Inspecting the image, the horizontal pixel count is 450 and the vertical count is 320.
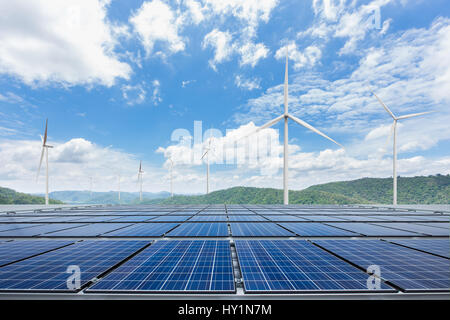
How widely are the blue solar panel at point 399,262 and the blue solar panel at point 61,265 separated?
11484 millimetres

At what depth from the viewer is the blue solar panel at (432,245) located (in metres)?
9.93

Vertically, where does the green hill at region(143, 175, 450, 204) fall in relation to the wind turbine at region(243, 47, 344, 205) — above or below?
below

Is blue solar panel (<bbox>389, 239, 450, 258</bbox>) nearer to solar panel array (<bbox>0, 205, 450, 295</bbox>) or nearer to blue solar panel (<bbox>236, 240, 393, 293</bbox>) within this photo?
solar panel array (<bbox>0, 205, 450, 295</bbox>)

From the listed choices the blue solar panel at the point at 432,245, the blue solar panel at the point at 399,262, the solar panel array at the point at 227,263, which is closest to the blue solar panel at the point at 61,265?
the solar panel array at the point at 227,263

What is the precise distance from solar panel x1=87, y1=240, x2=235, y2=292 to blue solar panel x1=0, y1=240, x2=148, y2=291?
926 millimetres

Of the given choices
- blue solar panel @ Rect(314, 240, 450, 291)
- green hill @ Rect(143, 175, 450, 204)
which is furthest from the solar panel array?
green hill @ Rect(143, 175, 450, 204)

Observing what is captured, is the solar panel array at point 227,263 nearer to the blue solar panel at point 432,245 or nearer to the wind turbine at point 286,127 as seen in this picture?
the blue solar panel at point 432,245

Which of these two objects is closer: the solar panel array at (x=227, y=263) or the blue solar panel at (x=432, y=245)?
the solar panel array at (x=227, y=263)

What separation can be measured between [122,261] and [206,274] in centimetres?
436

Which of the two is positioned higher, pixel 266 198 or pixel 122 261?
pixel 122 261

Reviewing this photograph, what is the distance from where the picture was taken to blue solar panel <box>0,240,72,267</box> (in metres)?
9.37

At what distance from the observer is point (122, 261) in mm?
8539
